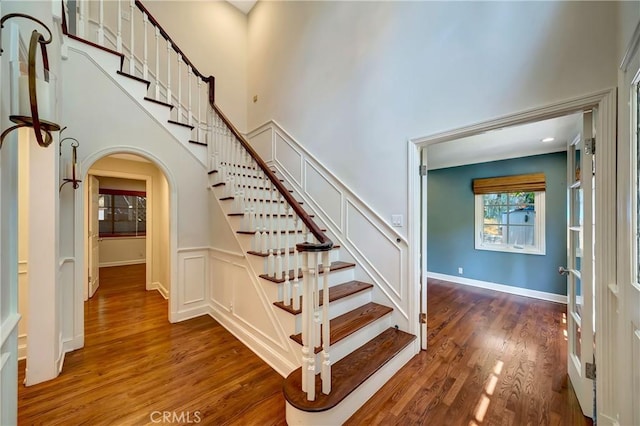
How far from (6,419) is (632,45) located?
3099 mm

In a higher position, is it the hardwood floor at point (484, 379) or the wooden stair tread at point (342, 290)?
the wooden stair tread at point (342, 290)

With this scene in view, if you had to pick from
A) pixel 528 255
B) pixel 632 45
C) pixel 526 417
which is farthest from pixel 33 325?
pixel 528 255

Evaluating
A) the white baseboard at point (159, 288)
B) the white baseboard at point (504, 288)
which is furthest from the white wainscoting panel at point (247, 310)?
the white baseboard at point (504, 288)

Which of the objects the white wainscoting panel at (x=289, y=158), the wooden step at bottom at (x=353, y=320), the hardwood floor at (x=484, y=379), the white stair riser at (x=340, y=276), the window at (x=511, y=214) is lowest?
the hardwood floor at (x=484, y=379)

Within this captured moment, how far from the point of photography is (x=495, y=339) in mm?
2617

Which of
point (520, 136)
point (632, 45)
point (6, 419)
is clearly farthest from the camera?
point (520, 136)

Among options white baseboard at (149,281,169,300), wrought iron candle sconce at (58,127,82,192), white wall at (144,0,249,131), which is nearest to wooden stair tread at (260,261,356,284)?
wrought iron candle sconce at (58,127,82,192)

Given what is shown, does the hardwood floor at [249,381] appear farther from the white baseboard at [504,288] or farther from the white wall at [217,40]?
the white wall at [217,40]

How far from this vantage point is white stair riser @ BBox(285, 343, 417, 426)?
147 centimetres

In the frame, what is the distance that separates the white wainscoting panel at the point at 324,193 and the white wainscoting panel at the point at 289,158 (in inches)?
6.1

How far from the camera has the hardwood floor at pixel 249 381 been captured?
1643 millimetres

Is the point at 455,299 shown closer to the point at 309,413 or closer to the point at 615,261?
the point at 615,261

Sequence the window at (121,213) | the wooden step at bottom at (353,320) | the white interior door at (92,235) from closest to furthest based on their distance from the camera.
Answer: the wooden step at bottom at (353,320), the white interior door at (92,235), the window at (121,213)

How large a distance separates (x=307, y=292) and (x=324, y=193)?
5.71 ft
